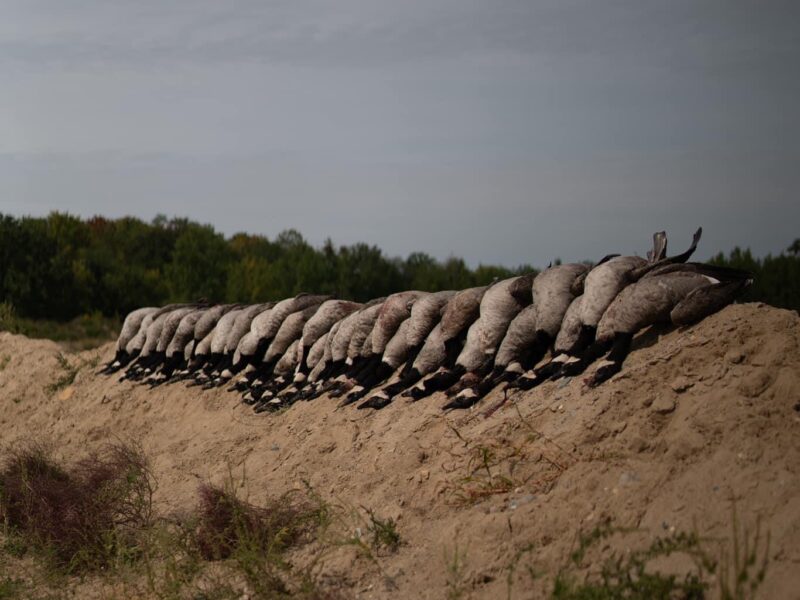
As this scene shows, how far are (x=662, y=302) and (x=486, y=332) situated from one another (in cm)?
184

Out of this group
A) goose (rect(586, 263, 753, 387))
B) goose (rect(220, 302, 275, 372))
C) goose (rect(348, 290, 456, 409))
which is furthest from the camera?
goose (rect(220, 302, 275, 372))

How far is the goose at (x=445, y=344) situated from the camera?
8391 mm

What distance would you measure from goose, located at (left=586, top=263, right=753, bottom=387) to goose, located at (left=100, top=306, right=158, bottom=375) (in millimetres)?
9493

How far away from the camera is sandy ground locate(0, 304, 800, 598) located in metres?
4.78

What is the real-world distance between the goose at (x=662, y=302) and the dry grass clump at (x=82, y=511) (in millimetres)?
3797

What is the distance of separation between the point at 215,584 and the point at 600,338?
3.39 m

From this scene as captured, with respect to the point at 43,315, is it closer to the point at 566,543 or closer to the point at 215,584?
the point at 215,584

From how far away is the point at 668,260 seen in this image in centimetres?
721

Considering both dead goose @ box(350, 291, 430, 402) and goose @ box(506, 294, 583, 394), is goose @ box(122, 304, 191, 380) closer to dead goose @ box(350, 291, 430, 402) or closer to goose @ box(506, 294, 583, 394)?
dead goose @ box(350, 291, 430, 402)

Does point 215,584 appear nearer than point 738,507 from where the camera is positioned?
No

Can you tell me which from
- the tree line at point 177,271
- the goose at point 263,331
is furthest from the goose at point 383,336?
the tree line at point 177,271

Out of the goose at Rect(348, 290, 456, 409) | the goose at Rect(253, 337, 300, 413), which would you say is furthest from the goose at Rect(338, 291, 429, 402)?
the goose at Rect(253, 337, 300, 413)

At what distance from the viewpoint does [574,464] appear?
5605 millimetres

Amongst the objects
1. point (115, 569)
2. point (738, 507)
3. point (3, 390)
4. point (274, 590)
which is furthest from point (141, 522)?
point (3, 390)
